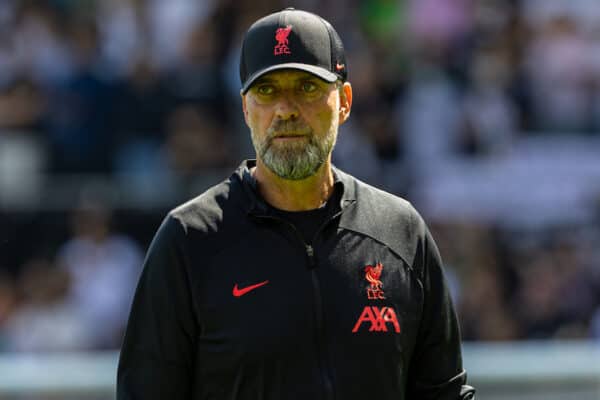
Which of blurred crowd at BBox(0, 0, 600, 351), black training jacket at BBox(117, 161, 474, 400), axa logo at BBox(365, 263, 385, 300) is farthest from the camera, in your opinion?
blurred crowd at BBox(0, 0, 600, 351)

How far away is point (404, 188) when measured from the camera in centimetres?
922

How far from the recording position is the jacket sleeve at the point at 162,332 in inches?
124

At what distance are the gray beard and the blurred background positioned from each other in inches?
211

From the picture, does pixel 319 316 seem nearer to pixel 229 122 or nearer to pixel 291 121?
pixel 291 121

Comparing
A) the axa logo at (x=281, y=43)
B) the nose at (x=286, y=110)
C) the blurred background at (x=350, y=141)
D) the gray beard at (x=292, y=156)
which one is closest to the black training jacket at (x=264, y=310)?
the gray beard at (x=292, y=156)

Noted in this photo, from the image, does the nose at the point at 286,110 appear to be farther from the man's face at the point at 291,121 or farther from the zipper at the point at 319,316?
the zipper at the point at 319,316

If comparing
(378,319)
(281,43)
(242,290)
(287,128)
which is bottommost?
(378,319)

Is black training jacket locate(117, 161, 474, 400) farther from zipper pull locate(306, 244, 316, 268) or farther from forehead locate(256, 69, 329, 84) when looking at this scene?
forehead locate(256, 69, 329, 84)

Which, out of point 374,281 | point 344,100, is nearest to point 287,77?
point 344,100

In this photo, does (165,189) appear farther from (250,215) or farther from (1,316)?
(250,215)

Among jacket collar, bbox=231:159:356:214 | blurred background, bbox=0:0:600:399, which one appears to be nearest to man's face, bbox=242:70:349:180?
jacket collar, bbox=231:159:356:214

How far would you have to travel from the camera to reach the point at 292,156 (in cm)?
319

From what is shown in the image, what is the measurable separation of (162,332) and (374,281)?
0.57 metres

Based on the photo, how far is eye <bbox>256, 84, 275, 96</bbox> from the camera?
321 cm
